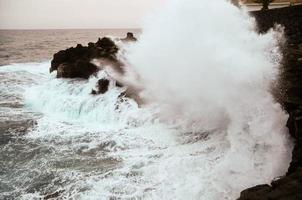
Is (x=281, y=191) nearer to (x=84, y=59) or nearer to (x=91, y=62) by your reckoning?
(x=91, y=62)

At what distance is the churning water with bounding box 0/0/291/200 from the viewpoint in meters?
8.37

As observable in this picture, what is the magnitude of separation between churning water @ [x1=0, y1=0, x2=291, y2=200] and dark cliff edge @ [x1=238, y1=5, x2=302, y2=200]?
45cm

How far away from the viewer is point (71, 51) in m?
22.9

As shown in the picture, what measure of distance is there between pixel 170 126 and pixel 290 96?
14.0 ft

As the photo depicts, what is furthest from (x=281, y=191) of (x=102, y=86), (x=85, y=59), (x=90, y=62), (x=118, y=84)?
(x=85, y=59)

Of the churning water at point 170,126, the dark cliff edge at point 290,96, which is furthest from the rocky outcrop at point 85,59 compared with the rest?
the dark cliff edge at point 290,96

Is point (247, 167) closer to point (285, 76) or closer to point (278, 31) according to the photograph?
point (285, 76)

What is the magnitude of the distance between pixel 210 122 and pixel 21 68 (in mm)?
23139

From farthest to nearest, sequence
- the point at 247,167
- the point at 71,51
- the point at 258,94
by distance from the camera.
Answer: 1. the point at 71,51
2. the point at 258,94
3. the point at 247,167

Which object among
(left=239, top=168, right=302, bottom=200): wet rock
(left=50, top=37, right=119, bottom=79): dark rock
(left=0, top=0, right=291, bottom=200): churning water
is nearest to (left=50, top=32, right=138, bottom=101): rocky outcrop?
(left=50, top=37, right=119, bottom=79): dark rock

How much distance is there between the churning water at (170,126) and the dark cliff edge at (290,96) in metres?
0.45

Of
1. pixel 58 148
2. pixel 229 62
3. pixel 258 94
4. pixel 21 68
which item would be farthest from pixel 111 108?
pixel 21 68

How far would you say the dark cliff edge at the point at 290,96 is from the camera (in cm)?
588

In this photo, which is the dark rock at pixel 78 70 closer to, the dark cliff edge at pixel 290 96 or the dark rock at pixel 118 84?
the dark rock at pixel 118 84
